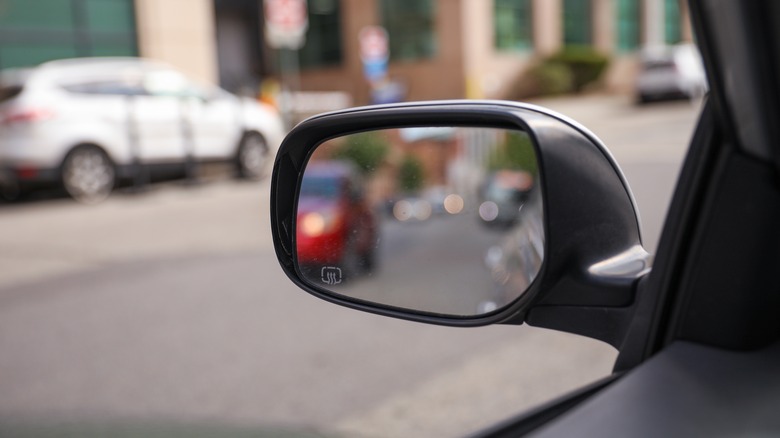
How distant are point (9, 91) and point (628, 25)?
2848 cm

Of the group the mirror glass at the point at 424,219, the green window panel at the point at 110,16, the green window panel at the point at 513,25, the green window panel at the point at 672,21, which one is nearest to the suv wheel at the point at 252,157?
the green window panel at the point at 110,16

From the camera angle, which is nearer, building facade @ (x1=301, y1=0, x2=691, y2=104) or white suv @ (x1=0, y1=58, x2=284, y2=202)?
white suv @ (x1=0, y1=58, x2=284, y2=202)

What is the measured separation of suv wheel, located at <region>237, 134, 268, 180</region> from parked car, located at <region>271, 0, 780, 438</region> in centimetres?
1350

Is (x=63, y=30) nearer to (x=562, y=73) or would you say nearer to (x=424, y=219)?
(x=424, y=219)

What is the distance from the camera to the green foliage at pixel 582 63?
31328 millimetres

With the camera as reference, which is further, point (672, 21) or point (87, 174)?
point (672, 21)

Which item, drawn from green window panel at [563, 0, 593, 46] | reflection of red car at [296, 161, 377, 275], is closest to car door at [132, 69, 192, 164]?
reflection of red car at [296, 161, 377, 275]

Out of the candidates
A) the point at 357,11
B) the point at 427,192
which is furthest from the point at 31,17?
the point at 427,192

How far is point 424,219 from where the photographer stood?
3080 mm

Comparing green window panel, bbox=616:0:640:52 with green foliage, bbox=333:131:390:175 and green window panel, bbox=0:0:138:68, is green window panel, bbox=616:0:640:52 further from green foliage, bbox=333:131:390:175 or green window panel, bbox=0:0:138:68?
green foliage, bbox=333:131:390:175

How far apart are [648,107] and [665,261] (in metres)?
27.1

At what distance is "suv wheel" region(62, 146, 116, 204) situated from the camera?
493 inches

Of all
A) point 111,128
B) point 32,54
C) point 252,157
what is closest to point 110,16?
point 32,54

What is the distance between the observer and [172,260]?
8.06 meters
